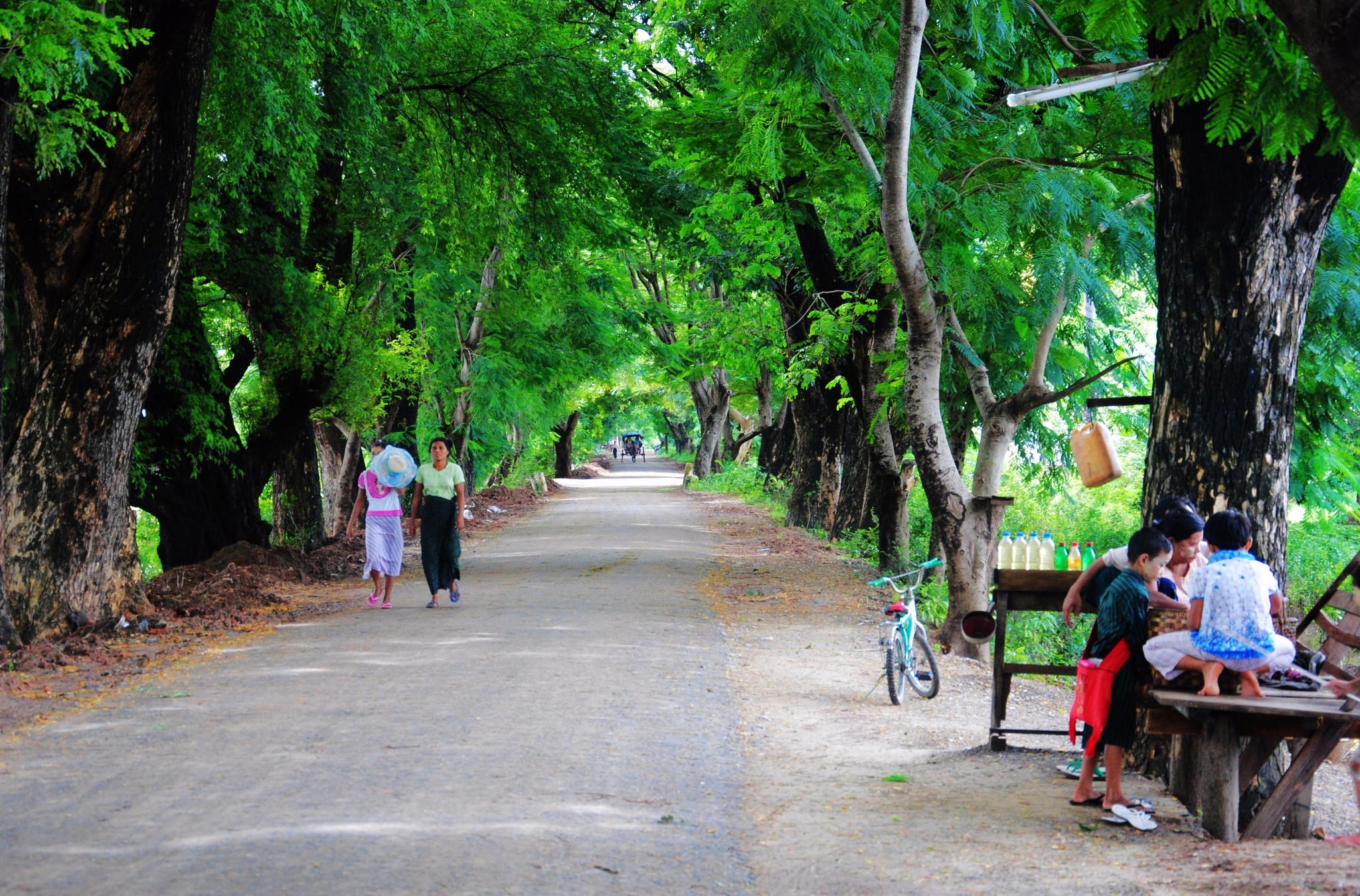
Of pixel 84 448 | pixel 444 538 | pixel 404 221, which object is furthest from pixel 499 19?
pixel 84 448

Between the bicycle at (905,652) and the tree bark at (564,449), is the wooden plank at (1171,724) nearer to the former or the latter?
the bicycle at (905,652)

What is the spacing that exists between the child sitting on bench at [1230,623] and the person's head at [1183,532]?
235mm

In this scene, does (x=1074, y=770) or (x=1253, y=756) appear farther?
(x=1074, y=770)

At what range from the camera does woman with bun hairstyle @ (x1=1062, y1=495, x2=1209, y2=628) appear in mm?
Result: 6449

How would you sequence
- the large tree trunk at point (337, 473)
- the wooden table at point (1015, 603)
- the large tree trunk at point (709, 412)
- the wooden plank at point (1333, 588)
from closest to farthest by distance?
→ the wooden plank at point (1333, 588)
the wooden table at point (1015, 603)
the large tree trunk at point (337, 473)
the large tree trunk at point (709, 412)

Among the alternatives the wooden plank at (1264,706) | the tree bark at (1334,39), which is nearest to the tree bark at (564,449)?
the wooden plank at (1264,706)

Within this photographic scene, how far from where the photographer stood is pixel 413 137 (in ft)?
58.5

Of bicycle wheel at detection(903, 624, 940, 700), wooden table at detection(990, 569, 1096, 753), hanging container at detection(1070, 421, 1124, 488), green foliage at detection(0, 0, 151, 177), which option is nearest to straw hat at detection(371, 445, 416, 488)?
green foliage at detection(0, 0, 151, 177)

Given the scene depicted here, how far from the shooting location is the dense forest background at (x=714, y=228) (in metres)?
7.15

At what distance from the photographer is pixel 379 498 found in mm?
13789

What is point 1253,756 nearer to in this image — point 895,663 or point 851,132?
point 895,663

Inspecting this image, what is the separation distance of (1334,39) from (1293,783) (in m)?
3.72

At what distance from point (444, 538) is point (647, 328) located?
79.9 feet

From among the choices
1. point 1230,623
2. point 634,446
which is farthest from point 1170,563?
point 634,446
